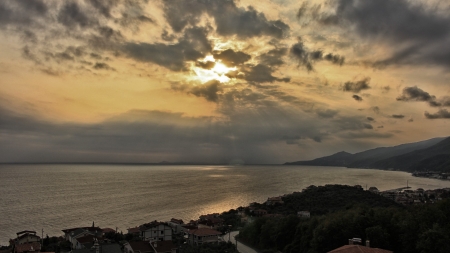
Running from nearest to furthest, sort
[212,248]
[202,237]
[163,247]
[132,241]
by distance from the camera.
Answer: [163,247] < [132,241] < [212,248] < [202,237]

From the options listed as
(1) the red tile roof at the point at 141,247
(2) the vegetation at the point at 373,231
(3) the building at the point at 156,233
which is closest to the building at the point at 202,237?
(3) the building at the point at 156,233

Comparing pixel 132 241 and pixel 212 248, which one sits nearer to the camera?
pixel 132 241

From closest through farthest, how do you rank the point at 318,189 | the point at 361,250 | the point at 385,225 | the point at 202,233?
the point at 361,250, the point at 385,225, the point at 202,233, the point at 318,189

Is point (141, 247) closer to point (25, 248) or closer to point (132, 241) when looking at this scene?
point (132, 241)

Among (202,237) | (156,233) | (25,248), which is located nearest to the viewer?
(25,248)

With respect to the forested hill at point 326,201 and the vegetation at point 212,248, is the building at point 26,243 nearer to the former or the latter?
the vegetation at point 212,248

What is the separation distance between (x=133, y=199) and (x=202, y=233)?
48089 mm

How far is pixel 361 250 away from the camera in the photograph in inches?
693

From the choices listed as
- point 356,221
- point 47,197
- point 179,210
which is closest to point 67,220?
point 179,210

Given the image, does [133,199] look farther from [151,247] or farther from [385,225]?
[385,225]

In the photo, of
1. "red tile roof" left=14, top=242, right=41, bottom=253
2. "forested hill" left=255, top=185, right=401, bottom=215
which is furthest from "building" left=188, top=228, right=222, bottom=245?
"forested hill" left=255, top=185, right=401, bottom=215

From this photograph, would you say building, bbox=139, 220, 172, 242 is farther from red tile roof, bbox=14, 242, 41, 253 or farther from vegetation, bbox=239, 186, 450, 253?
vegetation, bbox=239, 186, 450, 253

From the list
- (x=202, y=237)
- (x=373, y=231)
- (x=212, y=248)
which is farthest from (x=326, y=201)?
(x=373, y=231)

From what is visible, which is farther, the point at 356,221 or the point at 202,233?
the point at 202,233
